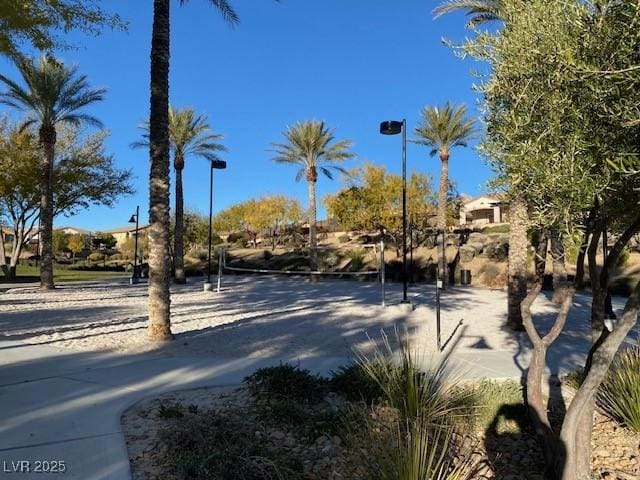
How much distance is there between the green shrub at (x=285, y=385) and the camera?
5.58 m

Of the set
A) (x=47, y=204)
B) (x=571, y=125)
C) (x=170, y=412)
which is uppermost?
(x=47, y=204)

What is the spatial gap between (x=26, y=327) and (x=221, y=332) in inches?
176

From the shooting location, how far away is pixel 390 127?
15.4 m

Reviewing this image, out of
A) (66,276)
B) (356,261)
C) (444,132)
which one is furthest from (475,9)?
(66,276)

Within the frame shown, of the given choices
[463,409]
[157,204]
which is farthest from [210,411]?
[157,204]

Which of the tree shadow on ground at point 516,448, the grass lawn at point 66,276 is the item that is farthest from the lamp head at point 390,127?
the grass lawn at point 66,276

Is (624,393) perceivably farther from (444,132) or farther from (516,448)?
(444,132)

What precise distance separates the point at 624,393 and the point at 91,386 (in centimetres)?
600

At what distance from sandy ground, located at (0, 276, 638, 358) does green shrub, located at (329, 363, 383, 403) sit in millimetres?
2691

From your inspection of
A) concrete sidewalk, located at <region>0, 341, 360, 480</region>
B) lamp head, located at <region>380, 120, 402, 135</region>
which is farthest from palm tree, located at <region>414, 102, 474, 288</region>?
concrete sidewalk, located at <region>0, 341, 360, 480</region>

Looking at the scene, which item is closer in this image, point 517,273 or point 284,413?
point 284,413

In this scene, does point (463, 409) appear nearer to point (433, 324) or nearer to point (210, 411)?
point (210, 411)

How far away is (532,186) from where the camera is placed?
13.1 ft

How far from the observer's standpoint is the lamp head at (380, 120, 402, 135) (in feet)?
50.6
